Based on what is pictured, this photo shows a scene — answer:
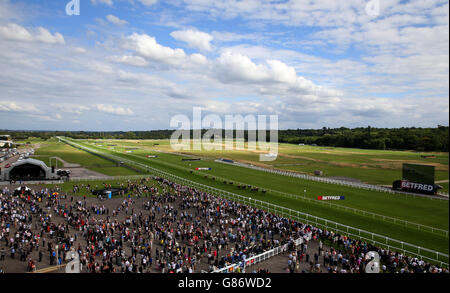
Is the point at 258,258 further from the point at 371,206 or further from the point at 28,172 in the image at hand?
the point at 28,172

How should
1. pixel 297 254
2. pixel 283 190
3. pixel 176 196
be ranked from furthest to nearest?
pixel 283 190 → pixel 176 196 → pixel 297 254

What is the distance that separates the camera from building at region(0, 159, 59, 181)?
37094 mm

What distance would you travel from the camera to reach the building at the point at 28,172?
122 ft

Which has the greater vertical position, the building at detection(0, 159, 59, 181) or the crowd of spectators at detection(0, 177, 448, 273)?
the building at detection(0, 159, 59, 181)

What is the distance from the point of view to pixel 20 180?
120 ft

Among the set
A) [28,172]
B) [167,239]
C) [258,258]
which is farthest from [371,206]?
[28,172]

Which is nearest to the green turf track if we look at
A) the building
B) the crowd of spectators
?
the crowd of spectators

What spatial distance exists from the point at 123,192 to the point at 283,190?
61.4 ft

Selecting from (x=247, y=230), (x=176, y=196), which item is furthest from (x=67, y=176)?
(x=247, y=230)

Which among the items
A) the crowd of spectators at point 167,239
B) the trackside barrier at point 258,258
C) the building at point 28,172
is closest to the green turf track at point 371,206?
the crowd of spectators at point 167,239

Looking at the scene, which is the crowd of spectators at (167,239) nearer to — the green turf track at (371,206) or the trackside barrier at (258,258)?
the trackside barrier at (258,258)

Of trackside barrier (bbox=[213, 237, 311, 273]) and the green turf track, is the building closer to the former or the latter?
the green turf track

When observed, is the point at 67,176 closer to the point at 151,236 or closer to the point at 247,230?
the point at 151,236
